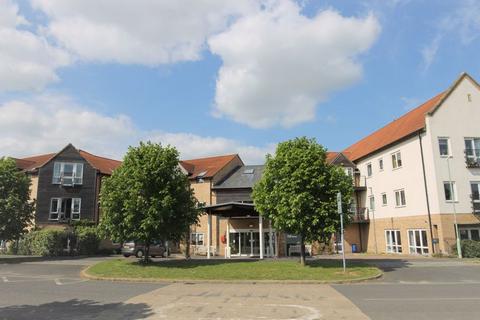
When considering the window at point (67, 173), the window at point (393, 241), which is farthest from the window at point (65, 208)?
the window at point (393, 241)

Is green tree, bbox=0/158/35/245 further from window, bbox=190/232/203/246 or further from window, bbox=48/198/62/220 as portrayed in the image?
window, bbox=190/232/203/246

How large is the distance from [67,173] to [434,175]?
109ft

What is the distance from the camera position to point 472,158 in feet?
98.7

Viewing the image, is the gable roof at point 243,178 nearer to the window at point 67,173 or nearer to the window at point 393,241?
the window at point 393,241

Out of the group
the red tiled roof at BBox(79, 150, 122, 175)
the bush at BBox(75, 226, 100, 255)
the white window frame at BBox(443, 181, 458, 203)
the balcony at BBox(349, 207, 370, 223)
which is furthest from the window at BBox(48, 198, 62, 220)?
the white window frame at BBox(443, 181, 458, 203)

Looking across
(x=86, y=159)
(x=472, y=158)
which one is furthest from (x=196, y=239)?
(x=472, y=158)

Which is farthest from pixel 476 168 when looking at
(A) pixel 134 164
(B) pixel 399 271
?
(A) pixel 134 164

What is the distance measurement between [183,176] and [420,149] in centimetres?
1776

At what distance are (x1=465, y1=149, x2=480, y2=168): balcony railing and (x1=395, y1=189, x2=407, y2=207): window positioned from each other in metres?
5.18

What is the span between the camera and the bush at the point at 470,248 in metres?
26.4

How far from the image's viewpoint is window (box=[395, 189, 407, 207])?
3294 centimetres

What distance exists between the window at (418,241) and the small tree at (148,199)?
16.8 meters

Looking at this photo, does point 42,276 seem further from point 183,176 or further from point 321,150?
point 321,150

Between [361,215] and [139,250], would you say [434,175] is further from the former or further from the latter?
[139,250]
